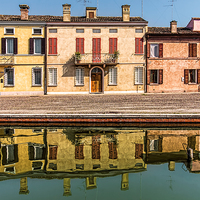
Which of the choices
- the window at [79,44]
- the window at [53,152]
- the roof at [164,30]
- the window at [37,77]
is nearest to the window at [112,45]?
the window at [79,44]

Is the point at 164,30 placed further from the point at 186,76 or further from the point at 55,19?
the point at 55,19

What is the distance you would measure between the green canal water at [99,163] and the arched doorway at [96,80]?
11.3 metres

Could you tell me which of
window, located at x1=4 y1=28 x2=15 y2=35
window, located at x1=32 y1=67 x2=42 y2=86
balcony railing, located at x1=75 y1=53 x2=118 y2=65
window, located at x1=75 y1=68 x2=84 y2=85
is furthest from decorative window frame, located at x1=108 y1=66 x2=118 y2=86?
window, located at x1=4 y1=28 x2=15 y2=35

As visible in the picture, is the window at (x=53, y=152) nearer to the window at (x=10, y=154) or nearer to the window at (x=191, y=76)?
the window at (x=10, y=154)

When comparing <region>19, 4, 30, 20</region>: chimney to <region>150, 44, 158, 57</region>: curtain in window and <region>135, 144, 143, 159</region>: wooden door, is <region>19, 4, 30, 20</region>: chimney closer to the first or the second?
<region>150, 44, 158, 57</region>: curtain in window

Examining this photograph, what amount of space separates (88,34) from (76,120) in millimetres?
12787

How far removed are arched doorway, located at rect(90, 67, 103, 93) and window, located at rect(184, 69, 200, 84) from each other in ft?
29.6

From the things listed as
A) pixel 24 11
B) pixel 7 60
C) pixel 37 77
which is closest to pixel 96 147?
pixel 37 77

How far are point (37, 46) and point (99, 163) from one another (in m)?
18.4

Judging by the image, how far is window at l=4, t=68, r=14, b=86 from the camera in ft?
79.2

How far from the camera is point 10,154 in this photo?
9844 mm

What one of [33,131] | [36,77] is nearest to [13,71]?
[36,77]

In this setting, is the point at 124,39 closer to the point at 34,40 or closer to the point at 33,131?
the point at 34,40

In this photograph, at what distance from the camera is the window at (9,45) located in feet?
78.4
